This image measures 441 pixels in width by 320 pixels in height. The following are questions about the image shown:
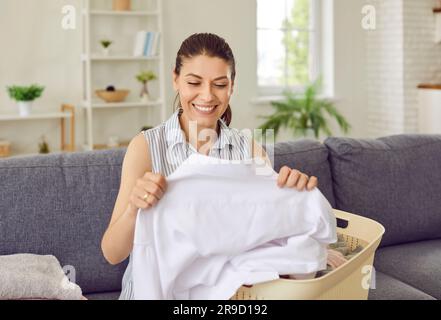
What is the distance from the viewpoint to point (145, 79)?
497 cm

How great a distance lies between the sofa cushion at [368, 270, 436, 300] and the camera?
73.4 inches

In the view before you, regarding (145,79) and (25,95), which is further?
(145,79)

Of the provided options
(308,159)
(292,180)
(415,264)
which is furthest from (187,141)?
(415,264)

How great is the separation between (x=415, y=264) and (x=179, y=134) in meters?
1.05

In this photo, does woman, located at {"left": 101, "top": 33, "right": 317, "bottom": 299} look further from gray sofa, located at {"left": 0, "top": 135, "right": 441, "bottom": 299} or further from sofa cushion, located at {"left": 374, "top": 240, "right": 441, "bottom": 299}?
sofa cushion, located at {"left": 374, "top": 240, "right": 441, "bottom": 299}

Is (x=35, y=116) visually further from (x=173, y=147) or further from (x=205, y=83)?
(x=205, y=83)

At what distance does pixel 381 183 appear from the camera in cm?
227

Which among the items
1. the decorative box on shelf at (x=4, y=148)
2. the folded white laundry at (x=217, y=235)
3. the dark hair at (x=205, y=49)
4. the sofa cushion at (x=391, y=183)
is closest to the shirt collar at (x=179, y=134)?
the dark hair at (x=205, y=49)

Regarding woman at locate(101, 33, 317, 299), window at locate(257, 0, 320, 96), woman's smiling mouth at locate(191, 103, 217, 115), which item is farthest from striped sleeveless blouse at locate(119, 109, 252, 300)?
window at locate(257, 0, 320, 96)

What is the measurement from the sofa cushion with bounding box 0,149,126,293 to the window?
405 cm

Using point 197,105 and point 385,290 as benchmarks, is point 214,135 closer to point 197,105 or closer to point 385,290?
point 197,105

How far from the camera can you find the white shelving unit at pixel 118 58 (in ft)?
15.9

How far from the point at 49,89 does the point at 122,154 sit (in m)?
3.17

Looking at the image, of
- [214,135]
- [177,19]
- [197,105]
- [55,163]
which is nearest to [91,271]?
[55,163]
